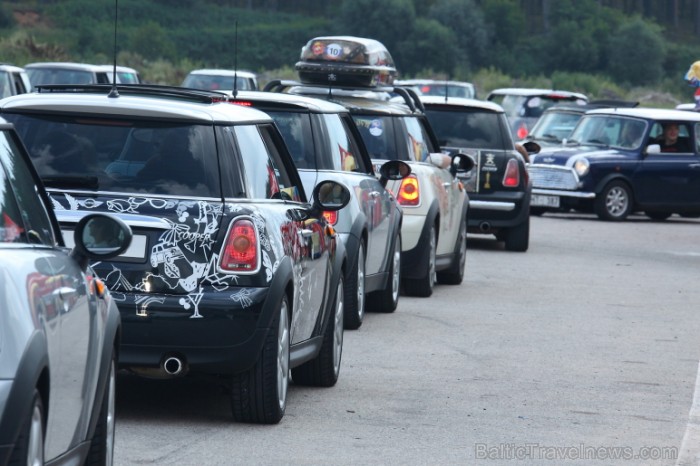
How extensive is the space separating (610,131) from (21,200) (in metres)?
22.8

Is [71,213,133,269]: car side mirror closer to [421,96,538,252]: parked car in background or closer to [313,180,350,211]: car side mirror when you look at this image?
[313,180,350,211]: car side mirror

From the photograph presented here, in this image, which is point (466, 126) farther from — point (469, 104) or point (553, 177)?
point (553, 177)

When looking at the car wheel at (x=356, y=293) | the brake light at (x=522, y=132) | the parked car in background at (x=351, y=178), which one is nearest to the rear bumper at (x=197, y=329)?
the parked car in background at (x=351, y=178)

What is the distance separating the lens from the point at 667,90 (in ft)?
289

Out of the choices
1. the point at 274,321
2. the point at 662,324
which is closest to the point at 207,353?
the point at 274,321

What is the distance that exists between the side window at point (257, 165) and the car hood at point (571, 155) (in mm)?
18301

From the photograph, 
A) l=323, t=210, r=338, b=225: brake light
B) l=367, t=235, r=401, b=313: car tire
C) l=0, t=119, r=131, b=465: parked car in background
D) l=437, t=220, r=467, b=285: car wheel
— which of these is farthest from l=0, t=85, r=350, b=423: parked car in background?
l=437, t=220, r=467, b=285: car wheel

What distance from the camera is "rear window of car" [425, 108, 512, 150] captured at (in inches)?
768

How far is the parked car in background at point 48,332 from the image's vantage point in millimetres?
4664

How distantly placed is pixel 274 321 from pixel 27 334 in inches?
126

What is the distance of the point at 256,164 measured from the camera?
8430 mm

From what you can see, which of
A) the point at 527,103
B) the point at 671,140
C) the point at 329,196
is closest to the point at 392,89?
the point at 329,196

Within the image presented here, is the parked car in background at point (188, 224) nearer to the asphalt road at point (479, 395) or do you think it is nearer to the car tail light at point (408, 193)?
the asphalt road at point (479, 395)

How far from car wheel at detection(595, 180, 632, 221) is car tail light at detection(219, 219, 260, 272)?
64.0ft
